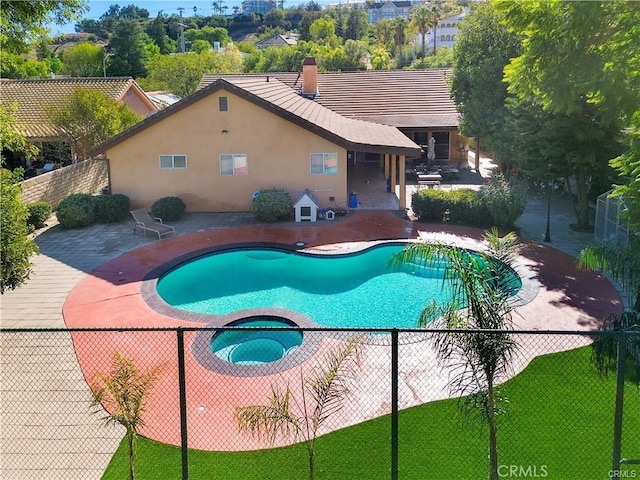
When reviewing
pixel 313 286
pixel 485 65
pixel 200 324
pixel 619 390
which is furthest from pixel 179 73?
pixel 619 390

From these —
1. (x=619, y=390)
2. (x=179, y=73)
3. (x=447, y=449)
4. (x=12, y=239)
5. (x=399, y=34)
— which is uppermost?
(x=399, y=34)

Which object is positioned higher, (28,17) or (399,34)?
(399,34)

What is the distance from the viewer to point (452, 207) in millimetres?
22016

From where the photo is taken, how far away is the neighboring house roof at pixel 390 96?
33.1 metres

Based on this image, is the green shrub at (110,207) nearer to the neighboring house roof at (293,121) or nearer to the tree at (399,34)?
the neighboring house roof at (293,121)

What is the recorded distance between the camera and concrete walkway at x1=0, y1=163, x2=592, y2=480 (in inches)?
340

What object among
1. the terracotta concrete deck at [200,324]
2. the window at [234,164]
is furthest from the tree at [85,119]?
the terracotta concrete deck at [200,324]

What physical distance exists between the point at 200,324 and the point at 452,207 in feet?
39.3

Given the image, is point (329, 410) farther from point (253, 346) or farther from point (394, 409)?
point (253, 346)

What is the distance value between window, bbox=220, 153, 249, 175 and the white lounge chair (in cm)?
354

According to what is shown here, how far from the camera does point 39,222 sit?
72.2ft

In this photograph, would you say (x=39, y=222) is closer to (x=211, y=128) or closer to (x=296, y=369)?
(x=211, y=128)

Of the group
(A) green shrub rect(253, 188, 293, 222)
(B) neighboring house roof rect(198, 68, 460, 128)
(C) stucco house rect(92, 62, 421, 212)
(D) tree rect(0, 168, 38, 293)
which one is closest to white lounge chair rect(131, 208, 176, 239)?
(C) stucco house rect(92, 62, 421, 212)

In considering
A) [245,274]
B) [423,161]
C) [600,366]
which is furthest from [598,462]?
[423,161]
